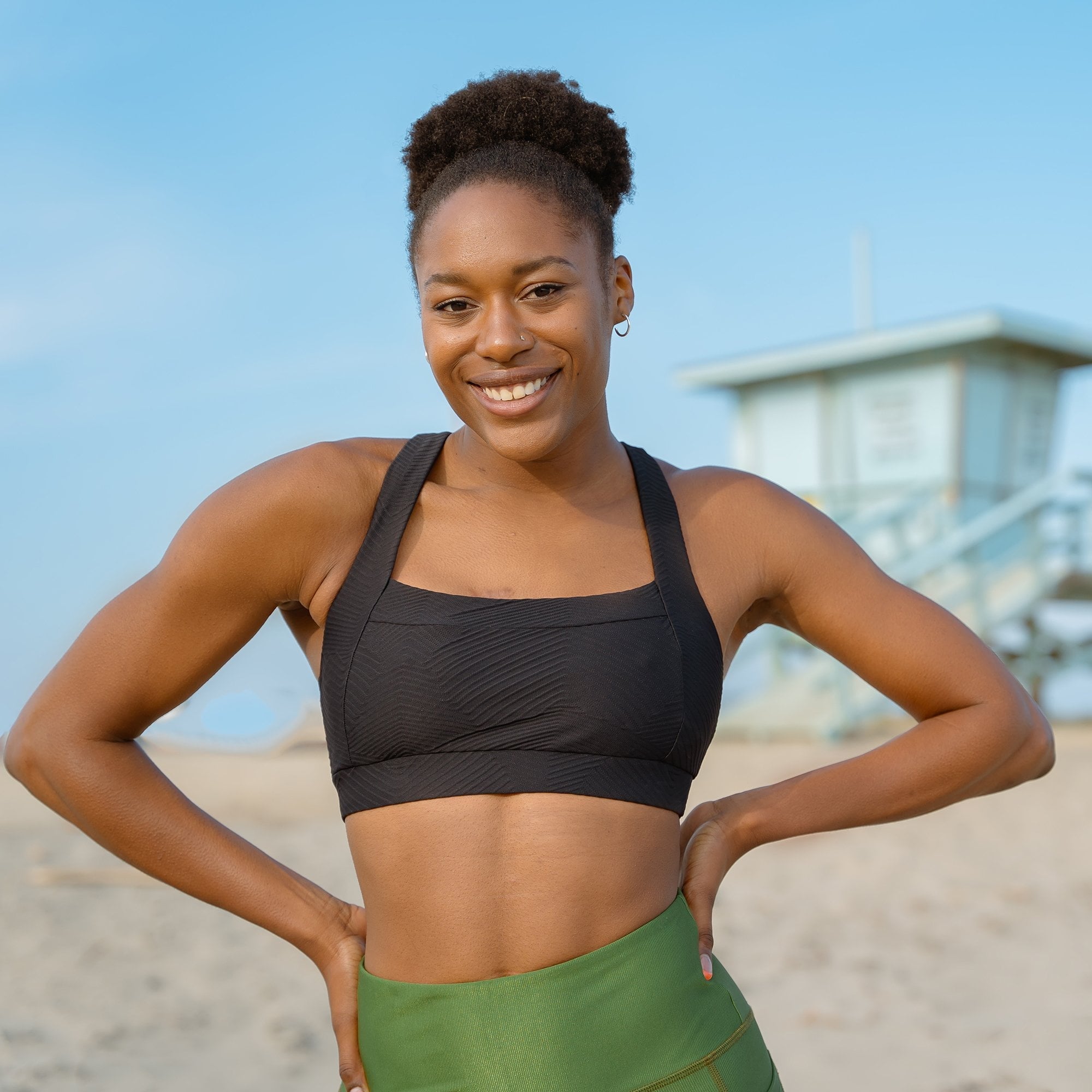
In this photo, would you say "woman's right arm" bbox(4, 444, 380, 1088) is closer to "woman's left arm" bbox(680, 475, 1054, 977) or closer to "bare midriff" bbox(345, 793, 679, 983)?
"bare midriff" bbox(345, 793, 679, 983)

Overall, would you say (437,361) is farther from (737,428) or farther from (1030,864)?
(737,428)

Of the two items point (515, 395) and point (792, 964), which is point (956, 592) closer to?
point (792, 964)

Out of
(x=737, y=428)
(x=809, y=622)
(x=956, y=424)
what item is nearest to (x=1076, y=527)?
(x=956, y=424)

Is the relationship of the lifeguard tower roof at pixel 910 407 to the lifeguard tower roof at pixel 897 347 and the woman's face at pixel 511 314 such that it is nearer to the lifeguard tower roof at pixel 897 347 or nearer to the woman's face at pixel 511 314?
the lifeguard tower roof at pixel 897 347

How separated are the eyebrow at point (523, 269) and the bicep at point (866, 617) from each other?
59 cm

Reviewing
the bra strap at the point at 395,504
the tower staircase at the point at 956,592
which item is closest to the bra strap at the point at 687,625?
the bra strap at the point at 395,504

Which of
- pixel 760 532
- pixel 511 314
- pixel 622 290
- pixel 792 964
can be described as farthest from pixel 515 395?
pixel 792 964

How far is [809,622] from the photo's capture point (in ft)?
7.30

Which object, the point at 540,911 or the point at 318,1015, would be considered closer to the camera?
the point at 540,911

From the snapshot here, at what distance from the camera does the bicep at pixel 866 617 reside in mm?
2176

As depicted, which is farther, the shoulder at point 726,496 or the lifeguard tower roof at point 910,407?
the lifeguard tower roof at point 910,407

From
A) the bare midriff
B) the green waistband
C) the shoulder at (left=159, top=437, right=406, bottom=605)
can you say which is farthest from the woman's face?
the green waistband

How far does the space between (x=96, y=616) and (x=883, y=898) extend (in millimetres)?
6898

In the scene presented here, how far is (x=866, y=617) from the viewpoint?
219 cm
